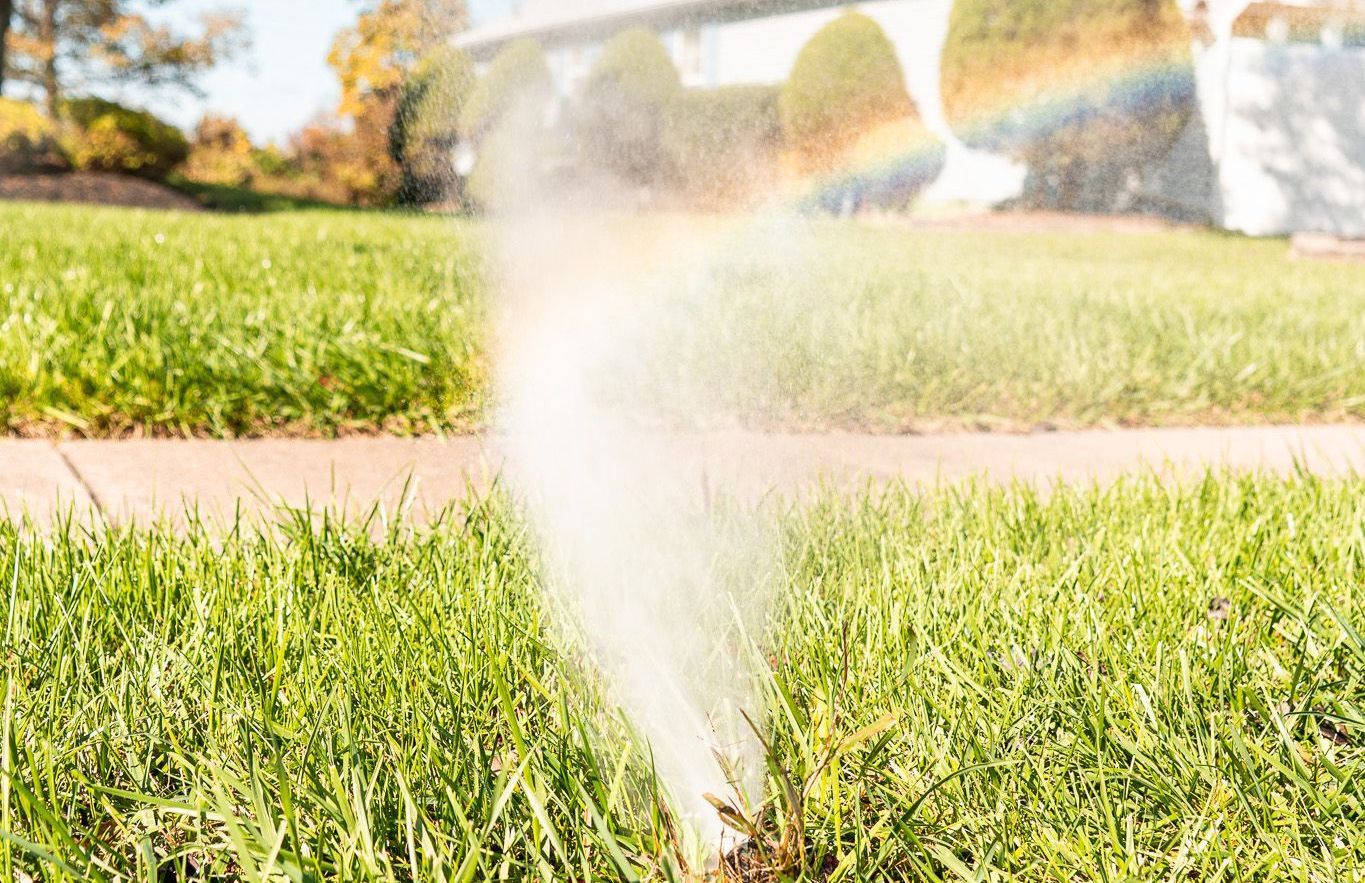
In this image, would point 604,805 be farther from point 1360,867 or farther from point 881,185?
point 881,185

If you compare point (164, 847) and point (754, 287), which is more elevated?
point (754, 287)

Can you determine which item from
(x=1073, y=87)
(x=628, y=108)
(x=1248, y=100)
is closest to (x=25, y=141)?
(x=1073, y=87)

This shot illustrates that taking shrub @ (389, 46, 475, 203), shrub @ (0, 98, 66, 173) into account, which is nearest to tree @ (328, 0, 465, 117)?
shrub @ (389, 46, 475, 203)

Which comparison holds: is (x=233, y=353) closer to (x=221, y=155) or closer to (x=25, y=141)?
(x=25, y=141)

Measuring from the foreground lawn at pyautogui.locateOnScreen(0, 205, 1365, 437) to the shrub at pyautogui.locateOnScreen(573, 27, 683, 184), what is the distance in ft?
1.42

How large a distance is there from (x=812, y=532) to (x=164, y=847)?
107 centimetres

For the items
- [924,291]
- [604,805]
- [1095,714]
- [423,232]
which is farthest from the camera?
[423,232]

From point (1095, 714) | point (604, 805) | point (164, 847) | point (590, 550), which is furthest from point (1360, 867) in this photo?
point (164, 847)

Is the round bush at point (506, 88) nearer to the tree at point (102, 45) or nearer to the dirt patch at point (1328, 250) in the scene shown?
the dirt patch at point (1328, 250)

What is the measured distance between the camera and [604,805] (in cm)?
114

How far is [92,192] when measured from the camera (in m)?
12.9

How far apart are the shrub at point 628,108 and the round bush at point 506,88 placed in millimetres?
171

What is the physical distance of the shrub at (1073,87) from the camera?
14.1 m

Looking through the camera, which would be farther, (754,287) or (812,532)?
(754,287)
